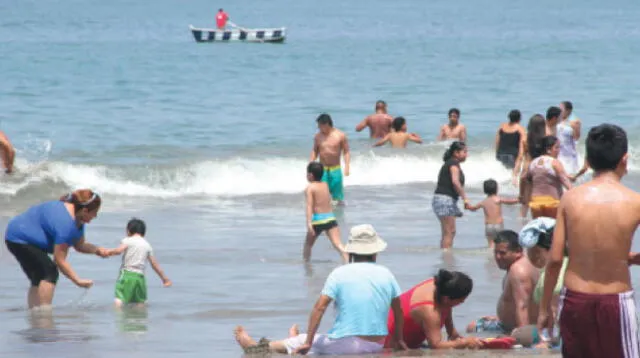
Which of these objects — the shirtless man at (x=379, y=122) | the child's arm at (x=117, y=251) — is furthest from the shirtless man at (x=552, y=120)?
the shirtless man at (x=379, y=122)

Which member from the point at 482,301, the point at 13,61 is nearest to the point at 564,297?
the point at 482,301

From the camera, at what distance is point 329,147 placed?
16047mm

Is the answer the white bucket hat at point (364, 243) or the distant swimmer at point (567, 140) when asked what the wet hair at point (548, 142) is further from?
the white bucket hat at point (364, 243)

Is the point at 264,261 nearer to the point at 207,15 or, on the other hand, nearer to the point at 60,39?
the point at 60,39

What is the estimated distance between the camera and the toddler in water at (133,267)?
10164mm

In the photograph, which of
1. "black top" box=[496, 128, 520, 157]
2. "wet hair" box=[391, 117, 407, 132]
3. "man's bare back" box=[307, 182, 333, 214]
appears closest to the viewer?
"man's bare back" box=[307, 182, 333, 214]

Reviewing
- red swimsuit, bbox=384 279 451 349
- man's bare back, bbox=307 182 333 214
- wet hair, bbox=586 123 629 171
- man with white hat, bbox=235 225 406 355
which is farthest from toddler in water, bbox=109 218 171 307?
wet hair, bbox=586 123 629 171

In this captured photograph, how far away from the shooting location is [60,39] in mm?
67062

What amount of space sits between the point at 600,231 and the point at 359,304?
98.0 inches

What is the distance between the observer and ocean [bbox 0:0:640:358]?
1050cm

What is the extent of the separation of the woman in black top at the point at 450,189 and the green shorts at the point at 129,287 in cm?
392

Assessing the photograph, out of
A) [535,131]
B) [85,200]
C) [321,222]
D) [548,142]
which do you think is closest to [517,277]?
[85,200]

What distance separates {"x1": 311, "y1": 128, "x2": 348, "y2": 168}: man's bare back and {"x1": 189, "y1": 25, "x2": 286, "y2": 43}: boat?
46159 mm

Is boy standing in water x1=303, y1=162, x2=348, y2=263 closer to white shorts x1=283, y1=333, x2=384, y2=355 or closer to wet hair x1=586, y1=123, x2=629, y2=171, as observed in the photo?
white shorts x1=283, y1=333, x2=384, y2=355
